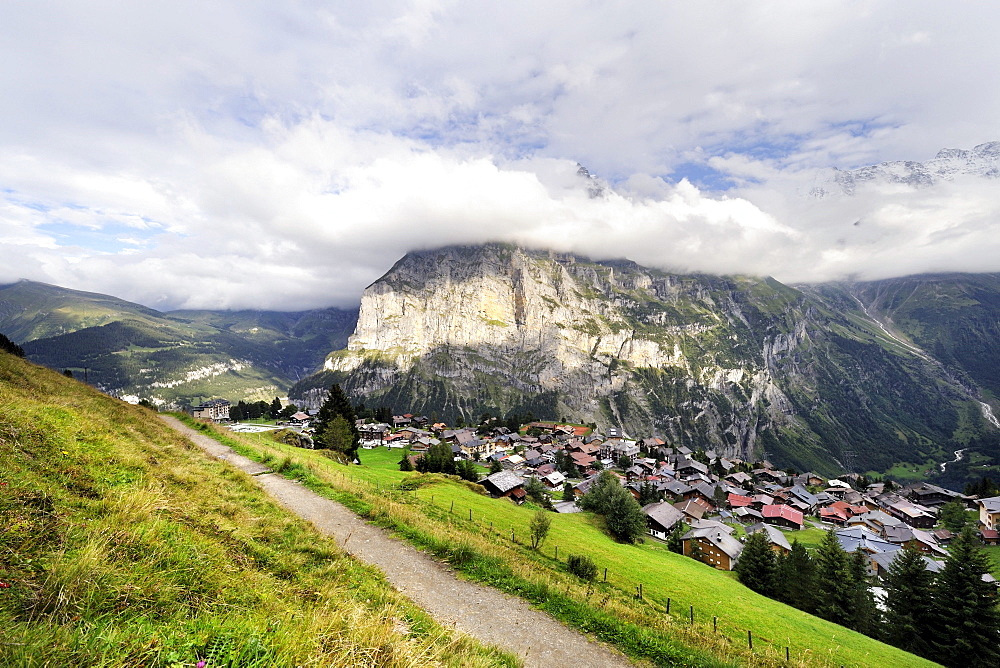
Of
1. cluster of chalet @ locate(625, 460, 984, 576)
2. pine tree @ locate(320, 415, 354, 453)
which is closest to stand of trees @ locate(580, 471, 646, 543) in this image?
cluster of chalet @ locate(625, 460, 984, 576)

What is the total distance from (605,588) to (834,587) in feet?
119

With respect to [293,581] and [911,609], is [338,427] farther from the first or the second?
[911,609]

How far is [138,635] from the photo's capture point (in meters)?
3.77

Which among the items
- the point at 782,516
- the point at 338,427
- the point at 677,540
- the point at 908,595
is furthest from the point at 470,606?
the point at 782,516

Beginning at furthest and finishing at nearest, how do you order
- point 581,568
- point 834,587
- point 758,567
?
point 758,567 < point 834,587 < point 581,568

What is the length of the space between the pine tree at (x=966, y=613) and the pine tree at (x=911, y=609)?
1.12 meters

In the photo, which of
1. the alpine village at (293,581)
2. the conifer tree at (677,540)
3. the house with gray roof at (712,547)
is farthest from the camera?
the conifer tree at (677,540)

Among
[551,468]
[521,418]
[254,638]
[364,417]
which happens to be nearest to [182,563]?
[254,638]

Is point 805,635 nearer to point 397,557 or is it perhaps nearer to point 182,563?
point 397,557

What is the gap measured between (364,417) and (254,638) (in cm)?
15100

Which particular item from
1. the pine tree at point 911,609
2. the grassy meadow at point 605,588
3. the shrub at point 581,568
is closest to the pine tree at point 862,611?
the pine tree at point 911,609

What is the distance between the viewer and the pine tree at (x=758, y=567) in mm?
44250

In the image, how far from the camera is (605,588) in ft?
66.0

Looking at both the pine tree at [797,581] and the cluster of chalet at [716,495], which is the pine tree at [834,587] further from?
the cluster of chalet at [716,495]
